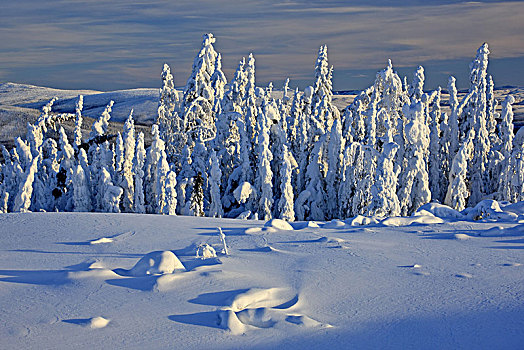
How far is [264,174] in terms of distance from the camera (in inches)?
810

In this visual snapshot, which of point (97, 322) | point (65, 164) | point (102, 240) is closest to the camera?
point (97, 322)

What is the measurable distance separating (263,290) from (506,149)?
2793 cm

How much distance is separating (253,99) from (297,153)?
4.83 metres

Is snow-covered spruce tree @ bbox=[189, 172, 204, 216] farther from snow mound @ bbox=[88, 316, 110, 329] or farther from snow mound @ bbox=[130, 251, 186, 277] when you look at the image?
snow mound @ bbox=[88, 316, 110, 329]

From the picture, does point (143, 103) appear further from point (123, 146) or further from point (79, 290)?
point (79, 290)

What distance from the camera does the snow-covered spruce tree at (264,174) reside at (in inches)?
788

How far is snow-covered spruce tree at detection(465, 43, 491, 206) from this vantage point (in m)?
26.8

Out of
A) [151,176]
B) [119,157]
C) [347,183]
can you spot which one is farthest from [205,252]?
[151,176]

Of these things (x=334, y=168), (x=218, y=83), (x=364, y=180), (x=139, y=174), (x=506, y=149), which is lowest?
(x=364, y=180)

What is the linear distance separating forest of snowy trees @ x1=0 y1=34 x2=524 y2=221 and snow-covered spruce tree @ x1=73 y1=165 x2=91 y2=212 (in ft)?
0.16

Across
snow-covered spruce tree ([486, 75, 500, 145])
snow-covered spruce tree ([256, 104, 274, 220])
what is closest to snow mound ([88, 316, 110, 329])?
snow-covered spruce tree ([256, 104, 274, 220])

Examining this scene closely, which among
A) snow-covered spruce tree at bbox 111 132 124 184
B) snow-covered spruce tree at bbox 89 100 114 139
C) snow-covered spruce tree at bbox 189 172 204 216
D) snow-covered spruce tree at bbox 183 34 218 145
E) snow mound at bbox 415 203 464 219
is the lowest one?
snow-covered spruce tree at bbox 189 172 204 216

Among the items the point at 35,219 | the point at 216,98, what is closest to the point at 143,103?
the point at 216,98

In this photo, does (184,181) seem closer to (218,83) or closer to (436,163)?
→ (218,83)
